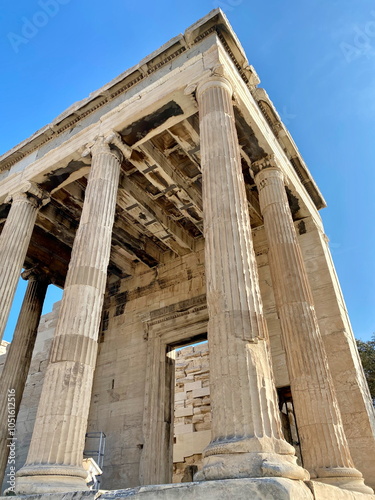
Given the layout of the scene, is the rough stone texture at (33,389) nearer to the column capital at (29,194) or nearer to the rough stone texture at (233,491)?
the column capital at (29,194)

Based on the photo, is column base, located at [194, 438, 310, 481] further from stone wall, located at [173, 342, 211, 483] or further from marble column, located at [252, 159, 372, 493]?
stone wall, located at [173, 342, 211, 483]

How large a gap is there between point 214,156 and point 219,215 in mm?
1581

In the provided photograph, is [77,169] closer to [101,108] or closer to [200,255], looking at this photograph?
[101,108]

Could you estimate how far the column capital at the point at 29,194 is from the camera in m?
12.0

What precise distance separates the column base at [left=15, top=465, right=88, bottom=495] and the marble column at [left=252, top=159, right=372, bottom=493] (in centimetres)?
415

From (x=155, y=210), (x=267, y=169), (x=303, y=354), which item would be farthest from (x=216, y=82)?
(x=303, y=354)

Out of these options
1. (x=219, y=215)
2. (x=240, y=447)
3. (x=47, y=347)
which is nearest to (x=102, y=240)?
(x=219, y=215)

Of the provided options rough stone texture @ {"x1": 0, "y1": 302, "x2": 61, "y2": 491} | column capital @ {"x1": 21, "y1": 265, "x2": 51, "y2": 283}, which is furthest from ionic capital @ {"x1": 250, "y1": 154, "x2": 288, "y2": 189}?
rough stone texture @ {"x1": 0, "y1": 302, "x2": 61, "y2": 491}

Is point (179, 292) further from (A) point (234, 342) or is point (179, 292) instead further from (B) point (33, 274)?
(A) point (234, 342)

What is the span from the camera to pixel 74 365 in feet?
23.6

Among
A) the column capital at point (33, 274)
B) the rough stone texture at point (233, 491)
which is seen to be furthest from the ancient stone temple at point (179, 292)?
the column capital at point (33, 274)

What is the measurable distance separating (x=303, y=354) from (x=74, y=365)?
4806mm

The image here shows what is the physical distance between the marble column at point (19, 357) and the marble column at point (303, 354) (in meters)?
9.72

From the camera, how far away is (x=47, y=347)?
17.3 m
